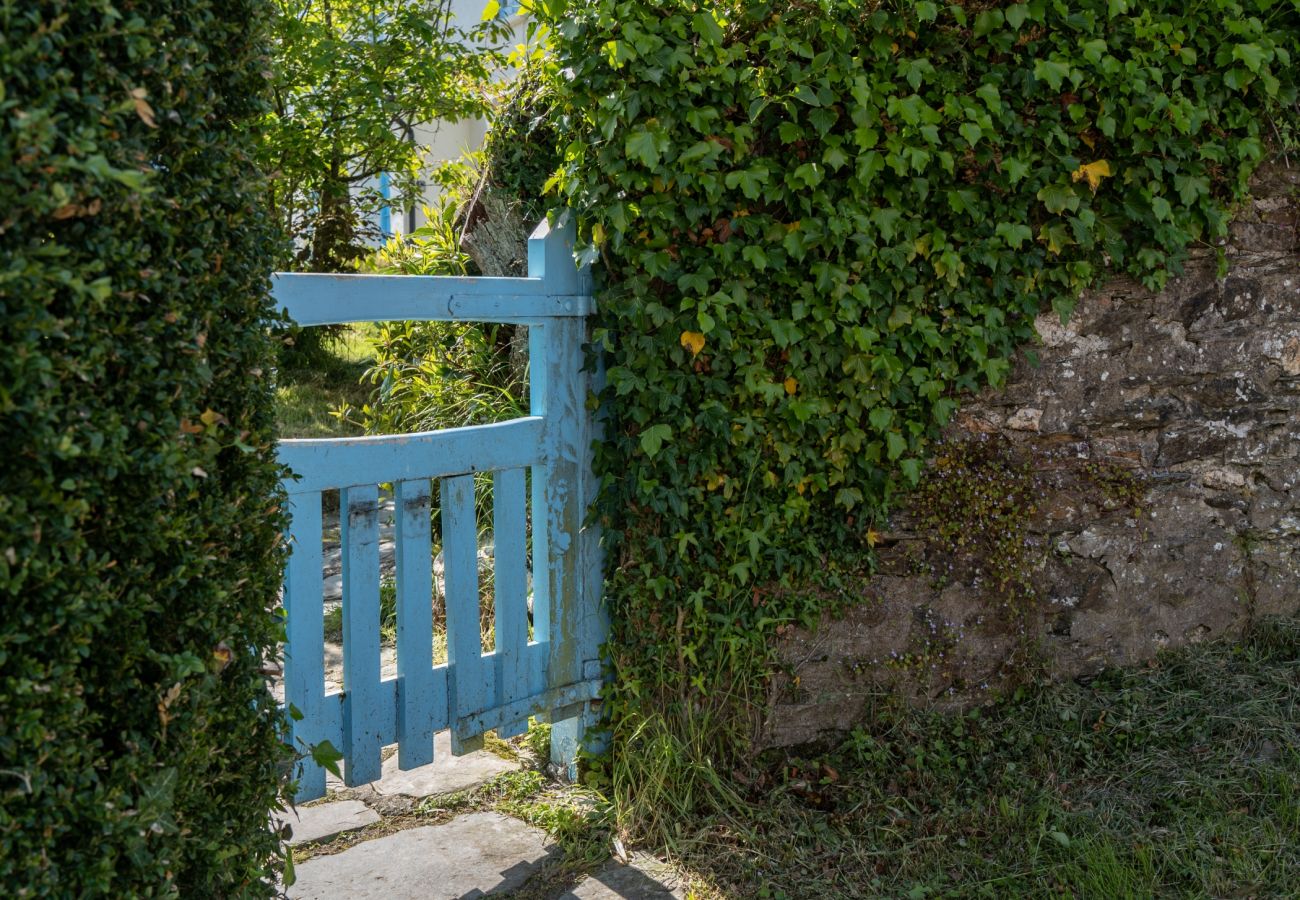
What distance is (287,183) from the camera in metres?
7.70

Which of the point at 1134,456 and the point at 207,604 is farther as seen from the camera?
the point at 1134,456

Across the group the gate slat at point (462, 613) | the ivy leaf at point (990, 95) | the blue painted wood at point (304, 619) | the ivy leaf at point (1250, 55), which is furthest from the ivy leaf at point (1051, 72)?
the blue painted wood at point (304, 619)

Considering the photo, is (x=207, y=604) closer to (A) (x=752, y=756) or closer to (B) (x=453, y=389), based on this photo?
(A) (x=752, y=756)

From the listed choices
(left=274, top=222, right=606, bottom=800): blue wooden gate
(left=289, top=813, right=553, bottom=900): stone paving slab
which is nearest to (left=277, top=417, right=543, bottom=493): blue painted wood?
(left=274, top=222, right=606, bottom=800): blue wooden gate

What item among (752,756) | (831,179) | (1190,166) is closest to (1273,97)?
(1190,166)

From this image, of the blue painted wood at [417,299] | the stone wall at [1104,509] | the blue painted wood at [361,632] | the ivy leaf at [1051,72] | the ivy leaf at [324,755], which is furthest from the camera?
the stone wall at [1104,509]

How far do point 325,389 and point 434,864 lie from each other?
6.31 m

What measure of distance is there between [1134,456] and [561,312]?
6.87 feet

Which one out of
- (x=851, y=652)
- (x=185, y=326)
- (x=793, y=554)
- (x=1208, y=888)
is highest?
(x=185, y=326)

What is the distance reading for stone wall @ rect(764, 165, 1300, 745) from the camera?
12.3ft

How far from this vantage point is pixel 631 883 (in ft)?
10.4

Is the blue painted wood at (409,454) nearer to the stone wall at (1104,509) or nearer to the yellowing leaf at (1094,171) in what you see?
the stone wall at (1104,509)

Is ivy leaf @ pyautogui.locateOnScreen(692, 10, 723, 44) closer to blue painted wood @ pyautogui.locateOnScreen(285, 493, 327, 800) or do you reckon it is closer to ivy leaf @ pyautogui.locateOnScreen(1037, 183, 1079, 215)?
ivy leaf @ pyautogui.locateOnScreen(1037, 183, 1079, 215)

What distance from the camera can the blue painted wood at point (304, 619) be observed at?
9.59ft
